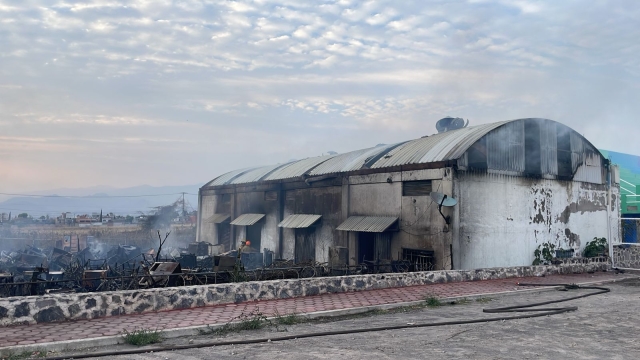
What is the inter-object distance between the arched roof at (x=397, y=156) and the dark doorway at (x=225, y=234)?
2.78 meters

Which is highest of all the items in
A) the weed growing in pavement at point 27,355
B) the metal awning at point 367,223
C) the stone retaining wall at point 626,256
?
the metal awning at point 367,223

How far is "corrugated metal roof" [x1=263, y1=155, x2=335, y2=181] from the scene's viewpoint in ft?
80.5

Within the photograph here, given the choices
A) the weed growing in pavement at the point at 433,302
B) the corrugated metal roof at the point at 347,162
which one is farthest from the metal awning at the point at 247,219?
the weed growing in pavement at the point at 433,302

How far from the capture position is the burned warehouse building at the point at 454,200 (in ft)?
53.9

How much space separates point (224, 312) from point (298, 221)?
12862mm

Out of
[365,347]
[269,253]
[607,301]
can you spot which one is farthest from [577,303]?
[269,253]

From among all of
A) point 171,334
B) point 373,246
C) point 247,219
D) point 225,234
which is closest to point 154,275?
point 171,334

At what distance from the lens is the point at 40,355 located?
6504 millimetres

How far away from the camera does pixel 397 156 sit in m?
19.5

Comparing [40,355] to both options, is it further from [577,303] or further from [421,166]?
[421,166]

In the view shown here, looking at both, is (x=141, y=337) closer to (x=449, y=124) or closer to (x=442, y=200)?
(x=442, y=200)

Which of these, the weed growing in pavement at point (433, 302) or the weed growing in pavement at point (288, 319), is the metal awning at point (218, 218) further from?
the weed growing in pavement at point (288, 319)

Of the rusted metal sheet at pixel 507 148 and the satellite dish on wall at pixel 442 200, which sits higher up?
the rusted metal sheet at pixel 507 148

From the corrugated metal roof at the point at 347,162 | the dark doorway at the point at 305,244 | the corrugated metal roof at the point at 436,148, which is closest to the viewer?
the corrugated metal roof at the point at 436,148
